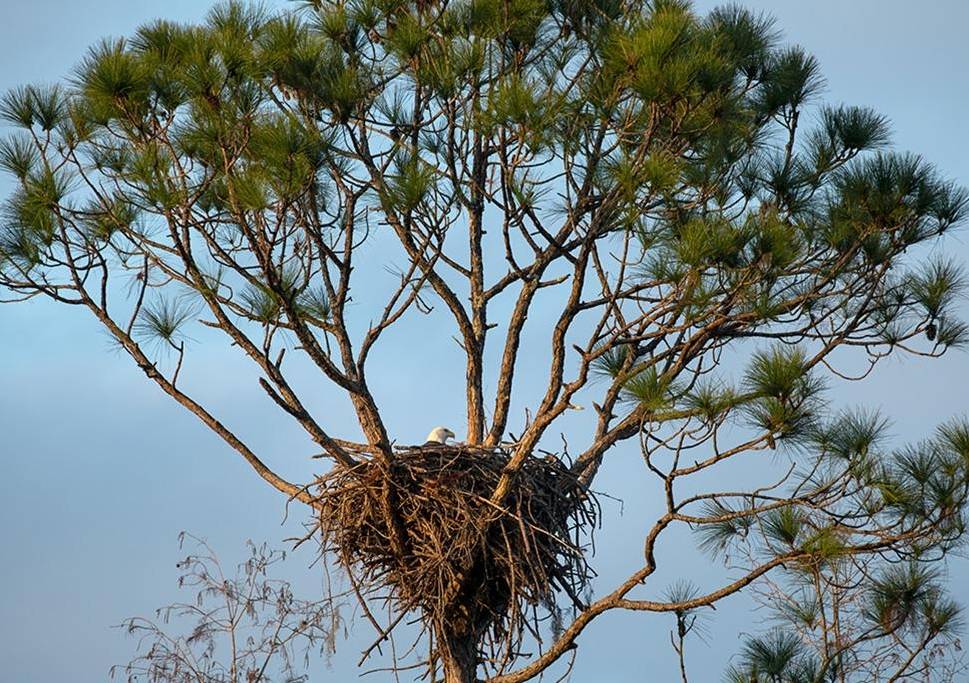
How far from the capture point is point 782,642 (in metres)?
6.73

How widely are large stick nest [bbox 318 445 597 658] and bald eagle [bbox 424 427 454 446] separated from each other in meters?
0.18

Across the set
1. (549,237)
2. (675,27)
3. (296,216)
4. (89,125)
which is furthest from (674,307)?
(89,125)

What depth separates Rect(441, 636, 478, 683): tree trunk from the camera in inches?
249

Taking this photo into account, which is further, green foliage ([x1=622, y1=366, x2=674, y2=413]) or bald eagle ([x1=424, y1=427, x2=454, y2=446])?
bald eagle ([x1=424, y1=427, x2=454, y2=446])

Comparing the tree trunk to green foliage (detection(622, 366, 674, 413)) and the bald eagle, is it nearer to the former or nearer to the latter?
the bald eagle

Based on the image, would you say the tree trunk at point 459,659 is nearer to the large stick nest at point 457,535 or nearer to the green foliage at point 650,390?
the large stick nest at point 457,535

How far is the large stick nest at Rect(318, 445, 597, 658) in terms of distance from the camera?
6.16 m

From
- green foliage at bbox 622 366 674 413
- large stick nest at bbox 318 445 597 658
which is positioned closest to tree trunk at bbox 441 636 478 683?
large stick nest at bbox 318 445 597 658

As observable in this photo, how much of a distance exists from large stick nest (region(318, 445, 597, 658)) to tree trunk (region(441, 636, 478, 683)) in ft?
0.16

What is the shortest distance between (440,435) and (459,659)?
A: 2.91ft

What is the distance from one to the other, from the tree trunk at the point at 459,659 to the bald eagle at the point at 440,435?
771 mm

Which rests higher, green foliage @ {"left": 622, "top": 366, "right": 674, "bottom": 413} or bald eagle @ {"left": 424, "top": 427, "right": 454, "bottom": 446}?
bald eagle @ {"left": 424, "top": 427, "right": 454, "bottom": 446}

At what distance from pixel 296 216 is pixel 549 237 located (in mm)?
946

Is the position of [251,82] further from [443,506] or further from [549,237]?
[443,506]
